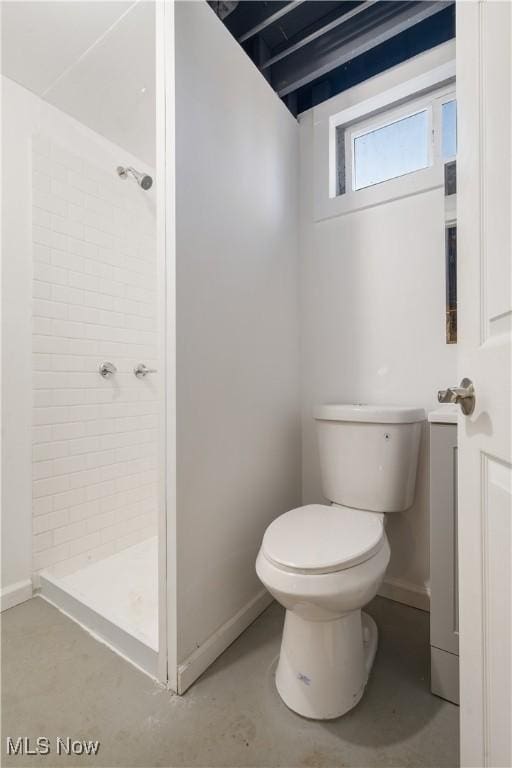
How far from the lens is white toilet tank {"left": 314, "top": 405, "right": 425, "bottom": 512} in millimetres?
1329

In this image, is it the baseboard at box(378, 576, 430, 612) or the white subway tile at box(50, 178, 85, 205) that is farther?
the white subway tile at box(50, 178, 85, 205)

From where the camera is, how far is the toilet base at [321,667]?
100cm

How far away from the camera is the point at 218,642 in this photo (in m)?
1.21

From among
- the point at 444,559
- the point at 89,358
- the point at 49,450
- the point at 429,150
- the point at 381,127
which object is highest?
the point at 381,127

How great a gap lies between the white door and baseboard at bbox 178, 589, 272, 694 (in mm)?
760


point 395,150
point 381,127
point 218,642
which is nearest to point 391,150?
point 395,150

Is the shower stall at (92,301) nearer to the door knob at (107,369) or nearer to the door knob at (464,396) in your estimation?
the door knob at (107,369)

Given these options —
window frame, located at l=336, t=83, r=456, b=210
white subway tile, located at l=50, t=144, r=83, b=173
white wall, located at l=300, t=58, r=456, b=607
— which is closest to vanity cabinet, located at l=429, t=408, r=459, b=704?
white wall, located at l=300, t=58, r=456, b=607

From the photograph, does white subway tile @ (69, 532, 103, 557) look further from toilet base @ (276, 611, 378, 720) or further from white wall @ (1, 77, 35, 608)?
toilet base @ (276, 611, 378, 720)

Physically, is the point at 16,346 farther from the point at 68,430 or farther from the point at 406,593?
the point at 406,593

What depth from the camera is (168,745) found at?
917 mm

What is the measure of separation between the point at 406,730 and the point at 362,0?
8.18ft

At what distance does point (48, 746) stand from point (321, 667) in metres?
0.72

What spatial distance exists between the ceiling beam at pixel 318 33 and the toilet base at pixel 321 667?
219 centimetres
